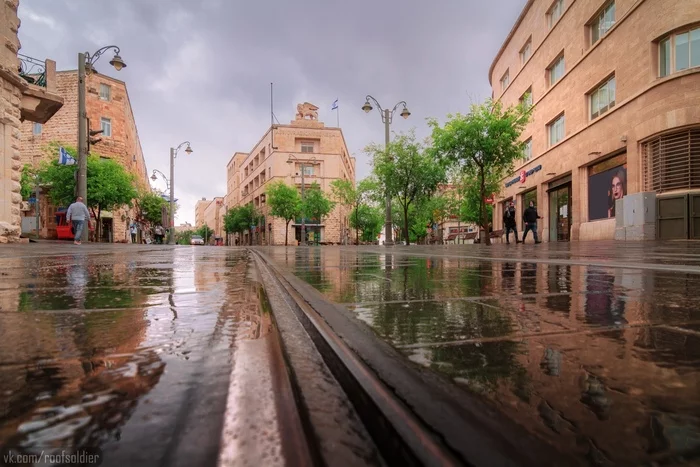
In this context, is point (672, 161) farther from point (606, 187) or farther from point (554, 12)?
point (554, 12)

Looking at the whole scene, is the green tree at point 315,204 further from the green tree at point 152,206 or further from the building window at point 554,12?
the building window at point 554,12

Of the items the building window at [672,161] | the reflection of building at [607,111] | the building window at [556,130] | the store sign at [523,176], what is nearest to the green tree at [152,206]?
the store sign at [523,176]

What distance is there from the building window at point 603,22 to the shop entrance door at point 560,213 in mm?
7327

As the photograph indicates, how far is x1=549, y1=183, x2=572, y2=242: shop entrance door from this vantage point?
70.8ft

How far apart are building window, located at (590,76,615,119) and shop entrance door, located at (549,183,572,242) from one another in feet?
13.4

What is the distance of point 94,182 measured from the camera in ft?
88.6

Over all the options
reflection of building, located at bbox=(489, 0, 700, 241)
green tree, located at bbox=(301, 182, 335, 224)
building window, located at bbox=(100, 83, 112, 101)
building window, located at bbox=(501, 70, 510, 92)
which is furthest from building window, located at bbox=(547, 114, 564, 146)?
building window, located at bbox=(100, 83, 112, 101)

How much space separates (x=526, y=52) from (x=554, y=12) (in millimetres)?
4015

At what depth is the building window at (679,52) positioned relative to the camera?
45.9ft

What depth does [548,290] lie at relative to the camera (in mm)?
2002

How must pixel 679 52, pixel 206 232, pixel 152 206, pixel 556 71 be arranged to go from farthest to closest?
pixel 206 232 < pixel 152 206 < pixel 556 71 < pixel 679 52

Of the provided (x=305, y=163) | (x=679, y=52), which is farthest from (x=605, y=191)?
(x=305, y=163)

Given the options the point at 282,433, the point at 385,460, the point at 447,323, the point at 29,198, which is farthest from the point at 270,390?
the point at 29,198

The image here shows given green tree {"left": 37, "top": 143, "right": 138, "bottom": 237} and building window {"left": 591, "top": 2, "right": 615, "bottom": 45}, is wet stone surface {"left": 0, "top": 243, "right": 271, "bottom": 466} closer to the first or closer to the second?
building window {"left": 591, "top": 2, "right": 615, "bottom": 45}
